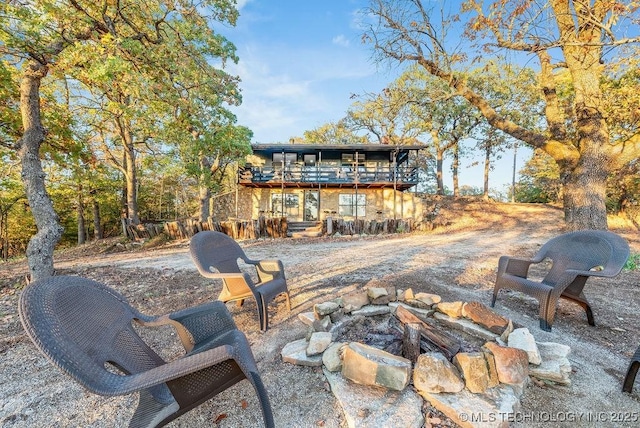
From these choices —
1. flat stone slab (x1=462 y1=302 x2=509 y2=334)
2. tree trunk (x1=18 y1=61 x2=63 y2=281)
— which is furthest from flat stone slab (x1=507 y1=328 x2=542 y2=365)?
tree trunk (x1=18 y1=61 x2=63 y2=281)

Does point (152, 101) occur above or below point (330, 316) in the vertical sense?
above

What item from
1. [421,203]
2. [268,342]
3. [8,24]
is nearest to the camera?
[268,342]

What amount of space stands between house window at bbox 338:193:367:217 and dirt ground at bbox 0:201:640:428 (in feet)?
32.3

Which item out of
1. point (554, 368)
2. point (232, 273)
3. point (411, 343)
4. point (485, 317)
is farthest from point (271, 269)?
point (554, 368)

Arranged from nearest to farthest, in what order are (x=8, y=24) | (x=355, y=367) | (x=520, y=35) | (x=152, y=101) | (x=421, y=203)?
(x=355, y=367), (x=8, y=24), (x=520, y=35), (x=152, y=101), (x=421, y=203)

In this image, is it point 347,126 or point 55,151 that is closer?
point 55,151

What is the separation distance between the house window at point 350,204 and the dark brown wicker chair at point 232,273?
41.7 ft

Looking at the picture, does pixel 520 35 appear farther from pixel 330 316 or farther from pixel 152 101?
pixel 152 101

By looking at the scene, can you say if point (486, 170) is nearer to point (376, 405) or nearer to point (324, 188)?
point (324, 188)

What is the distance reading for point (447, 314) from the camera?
253 cm

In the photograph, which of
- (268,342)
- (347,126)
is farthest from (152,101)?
(347,126)

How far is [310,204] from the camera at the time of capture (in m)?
15.9

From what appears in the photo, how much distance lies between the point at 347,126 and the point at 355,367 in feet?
66.7

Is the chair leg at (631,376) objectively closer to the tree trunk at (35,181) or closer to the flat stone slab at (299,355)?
the flat stone slab at (299,355)
